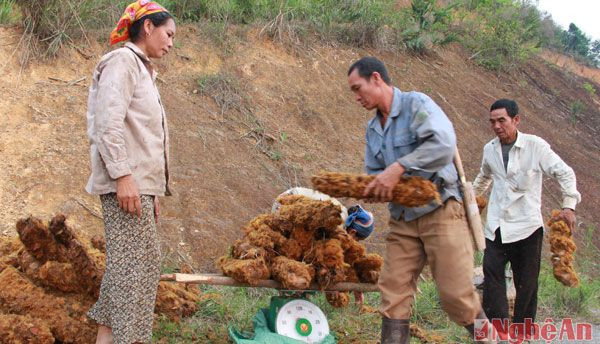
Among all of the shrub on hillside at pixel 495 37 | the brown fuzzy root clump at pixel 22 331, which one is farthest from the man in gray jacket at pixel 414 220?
the shrub on hillside at pixel 495 37

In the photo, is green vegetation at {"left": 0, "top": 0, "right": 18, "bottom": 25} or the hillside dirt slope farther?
green vegetation at {"left": 0, "top": 0, "right": 18, "bottom": 25}

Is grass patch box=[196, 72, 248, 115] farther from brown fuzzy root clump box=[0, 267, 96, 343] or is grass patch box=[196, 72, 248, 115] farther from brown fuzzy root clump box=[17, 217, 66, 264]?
brown fuzzy root clump box=[0, 267, 96, 343]

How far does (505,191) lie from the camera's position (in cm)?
591

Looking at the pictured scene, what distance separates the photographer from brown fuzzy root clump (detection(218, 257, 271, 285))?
4.61 metres

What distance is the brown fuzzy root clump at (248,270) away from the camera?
4605 millimetres

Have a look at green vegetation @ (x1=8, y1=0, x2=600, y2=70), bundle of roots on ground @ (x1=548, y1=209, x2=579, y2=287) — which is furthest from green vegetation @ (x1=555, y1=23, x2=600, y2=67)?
bundle of roots on ground @ (x1=548, y1=209, x2=579, y2=287)

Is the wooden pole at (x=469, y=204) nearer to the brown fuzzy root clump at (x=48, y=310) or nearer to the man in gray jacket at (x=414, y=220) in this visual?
the man in gray jacket at (x=414, y=220)

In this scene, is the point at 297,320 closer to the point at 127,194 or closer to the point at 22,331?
the point at 127,194

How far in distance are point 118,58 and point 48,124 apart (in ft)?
12.7

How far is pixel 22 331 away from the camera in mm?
4273

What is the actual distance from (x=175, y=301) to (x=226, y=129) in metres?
4.19

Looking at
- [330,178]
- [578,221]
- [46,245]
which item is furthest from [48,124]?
[578,221]

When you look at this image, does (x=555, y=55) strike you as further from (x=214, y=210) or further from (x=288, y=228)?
(x=288, y=228)

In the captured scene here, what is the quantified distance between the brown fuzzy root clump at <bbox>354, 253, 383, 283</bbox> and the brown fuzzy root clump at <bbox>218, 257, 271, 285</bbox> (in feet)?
2.41
